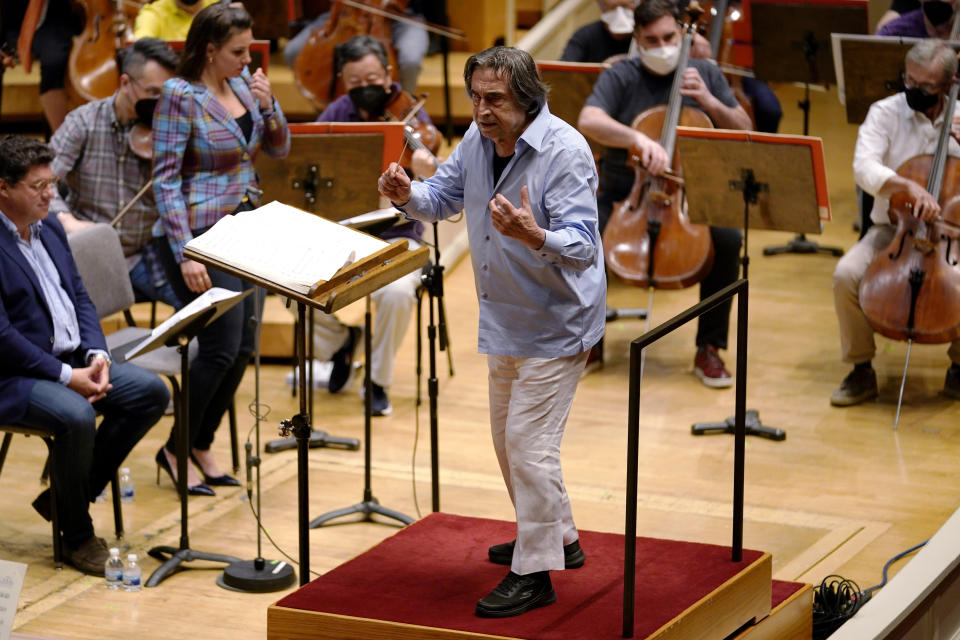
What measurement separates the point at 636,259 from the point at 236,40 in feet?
5.97

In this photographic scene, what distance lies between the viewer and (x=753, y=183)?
16.8ft

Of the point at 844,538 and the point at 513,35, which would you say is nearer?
the point at 844,538

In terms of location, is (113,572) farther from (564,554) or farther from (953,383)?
(953,383)

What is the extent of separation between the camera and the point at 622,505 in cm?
466

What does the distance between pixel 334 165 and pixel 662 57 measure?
162 cm

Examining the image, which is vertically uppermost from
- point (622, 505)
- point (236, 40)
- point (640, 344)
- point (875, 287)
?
point (236, 40)

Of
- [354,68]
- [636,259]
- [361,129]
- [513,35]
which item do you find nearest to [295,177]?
[361,129]

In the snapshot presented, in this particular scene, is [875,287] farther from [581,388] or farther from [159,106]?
[159,106]

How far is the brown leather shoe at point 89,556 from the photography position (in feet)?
13.7

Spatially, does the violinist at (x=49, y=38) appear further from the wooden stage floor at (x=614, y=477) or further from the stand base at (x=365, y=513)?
the stand base at (x=365, y=513)

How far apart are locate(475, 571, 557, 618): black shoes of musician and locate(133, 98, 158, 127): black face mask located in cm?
253

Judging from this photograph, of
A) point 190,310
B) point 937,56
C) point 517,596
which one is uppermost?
point 937,56

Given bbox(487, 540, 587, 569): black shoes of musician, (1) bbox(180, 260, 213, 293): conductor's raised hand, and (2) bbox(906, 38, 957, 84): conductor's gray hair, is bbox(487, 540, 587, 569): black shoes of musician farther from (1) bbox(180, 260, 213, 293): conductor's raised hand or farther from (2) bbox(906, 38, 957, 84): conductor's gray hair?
(2) bbox(906, 38, 957, 84): conductor's gray hair

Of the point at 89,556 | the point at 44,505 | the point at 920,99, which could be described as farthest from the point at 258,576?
the point at 920,99
